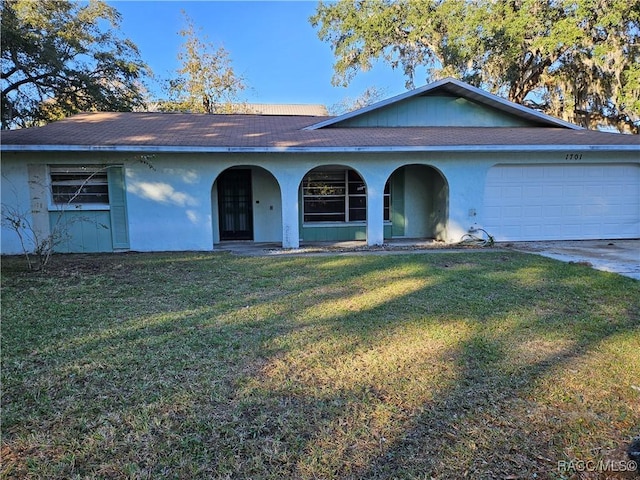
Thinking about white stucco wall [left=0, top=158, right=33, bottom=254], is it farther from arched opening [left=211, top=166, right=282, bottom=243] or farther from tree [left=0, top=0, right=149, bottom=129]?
tree [left=0, top=0, right=149, bottom=129]

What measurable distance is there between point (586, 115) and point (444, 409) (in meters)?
20.2

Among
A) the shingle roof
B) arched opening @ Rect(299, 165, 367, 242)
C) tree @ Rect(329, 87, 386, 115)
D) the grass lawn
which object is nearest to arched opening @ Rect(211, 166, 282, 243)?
arched opening @ Rect(299, 165, 367, 242)

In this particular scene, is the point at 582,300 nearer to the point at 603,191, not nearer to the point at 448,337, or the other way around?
the point at 448,337

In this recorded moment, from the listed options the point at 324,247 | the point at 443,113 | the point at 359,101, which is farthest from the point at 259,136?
the point at 359,101

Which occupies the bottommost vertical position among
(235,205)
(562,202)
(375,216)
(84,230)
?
(84,230)

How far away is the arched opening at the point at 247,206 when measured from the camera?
11555 millimetres

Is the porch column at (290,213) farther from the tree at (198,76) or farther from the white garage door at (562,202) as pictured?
the tree at (198,76)

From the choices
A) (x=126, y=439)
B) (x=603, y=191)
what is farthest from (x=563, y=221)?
(x=126, y=439)

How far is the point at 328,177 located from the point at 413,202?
2.78m

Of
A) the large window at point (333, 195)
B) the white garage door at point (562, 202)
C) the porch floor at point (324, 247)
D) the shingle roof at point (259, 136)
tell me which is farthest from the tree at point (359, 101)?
the porch floor at point (324, 247)

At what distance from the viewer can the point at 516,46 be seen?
687 inches

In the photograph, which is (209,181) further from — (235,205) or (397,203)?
(397,203)

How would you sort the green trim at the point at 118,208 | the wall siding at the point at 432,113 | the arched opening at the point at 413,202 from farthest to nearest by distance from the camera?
1. the wall siding at the point at 432,113
2. the arched opening at the point at 413,202
3. the green trim at the point at 118,208

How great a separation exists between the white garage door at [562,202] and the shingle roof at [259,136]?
2.93ft
